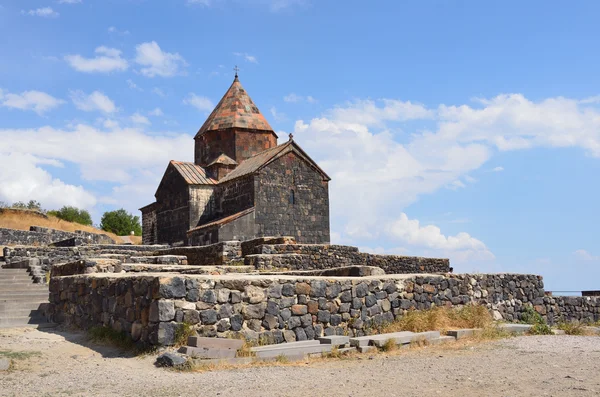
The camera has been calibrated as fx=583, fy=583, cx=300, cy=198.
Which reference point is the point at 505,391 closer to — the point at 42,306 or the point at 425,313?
the point at 425,313

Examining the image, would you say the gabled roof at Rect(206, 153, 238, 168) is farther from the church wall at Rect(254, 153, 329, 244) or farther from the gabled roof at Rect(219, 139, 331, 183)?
the church wall at Rect(254, 153, 329, 244)

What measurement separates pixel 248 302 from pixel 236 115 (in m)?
20.3

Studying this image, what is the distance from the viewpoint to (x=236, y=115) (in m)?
27.1

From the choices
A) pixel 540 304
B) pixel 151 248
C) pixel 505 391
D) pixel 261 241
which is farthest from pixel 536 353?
pixel 151 248

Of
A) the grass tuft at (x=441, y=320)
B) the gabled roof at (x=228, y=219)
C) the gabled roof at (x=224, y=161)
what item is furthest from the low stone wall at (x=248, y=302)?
the gabled roof at (x=224, y=161)

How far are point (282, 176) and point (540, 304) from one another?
12719mm

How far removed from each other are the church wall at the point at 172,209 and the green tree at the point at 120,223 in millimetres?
24108

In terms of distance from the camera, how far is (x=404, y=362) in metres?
7.07

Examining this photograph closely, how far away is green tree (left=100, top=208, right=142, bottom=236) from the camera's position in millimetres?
49781

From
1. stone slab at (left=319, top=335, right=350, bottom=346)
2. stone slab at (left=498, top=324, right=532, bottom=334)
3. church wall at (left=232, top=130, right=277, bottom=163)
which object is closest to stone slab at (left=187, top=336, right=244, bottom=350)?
stone slab at (left=319, top=335, right=350, bottom=346)

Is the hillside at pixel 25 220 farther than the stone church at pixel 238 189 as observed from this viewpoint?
Yes

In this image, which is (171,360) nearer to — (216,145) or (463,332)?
(463,332)

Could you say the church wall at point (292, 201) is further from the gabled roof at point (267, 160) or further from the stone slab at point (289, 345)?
the stone slab at point (289, 345)

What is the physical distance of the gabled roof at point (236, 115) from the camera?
88.2ft
